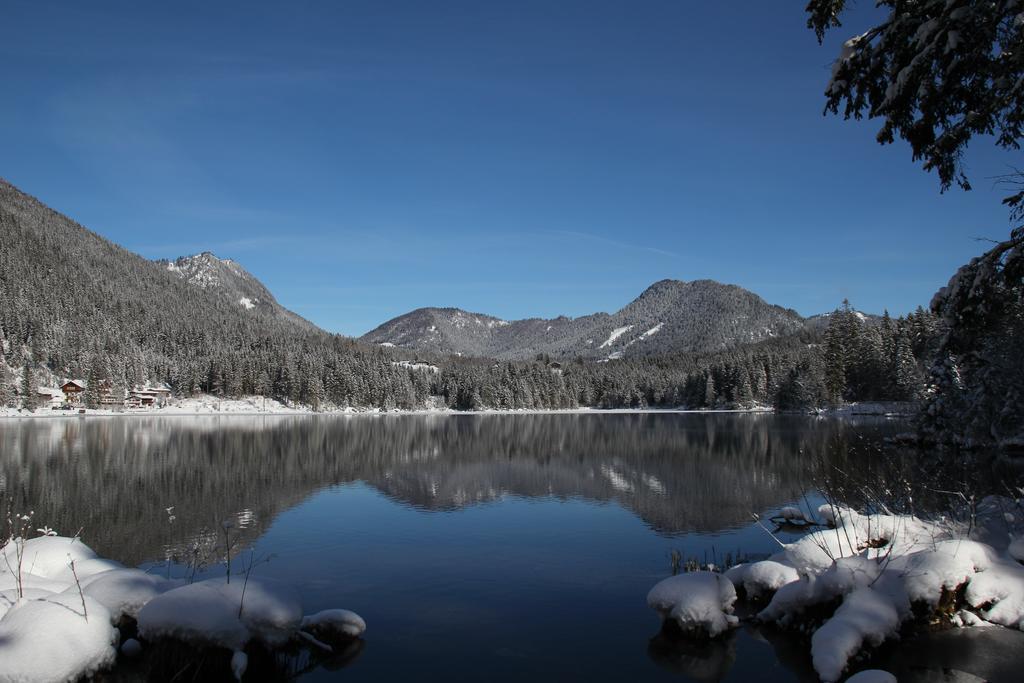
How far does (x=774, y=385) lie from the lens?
4528 inches

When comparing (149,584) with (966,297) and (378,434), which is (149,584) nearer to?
(966,297)

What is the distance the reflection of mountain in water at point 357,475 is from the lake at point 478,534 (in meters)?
0.17

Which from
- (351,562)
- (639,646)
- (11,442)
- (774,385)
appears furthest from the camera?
(774,385)

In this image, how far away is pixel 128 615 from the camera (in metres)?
9.99

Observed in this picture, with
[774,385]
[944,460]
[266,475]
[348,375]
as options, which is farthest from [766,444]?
[348,375]

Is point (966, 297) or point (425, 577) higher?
point (966, 297)

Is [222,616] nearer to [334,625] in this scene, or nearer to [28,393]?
[334,625]

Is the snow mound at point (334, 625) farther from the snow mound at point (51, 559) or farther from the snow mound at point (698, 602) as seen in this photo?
the snow mound at point (698, 602)

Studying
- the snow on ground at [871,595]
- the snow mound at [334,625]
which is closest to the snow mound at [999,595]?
the snow on ground at [871,595]

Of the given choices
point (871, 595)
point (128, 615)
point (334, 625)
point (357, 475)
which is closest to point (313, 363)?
point (357, 475)

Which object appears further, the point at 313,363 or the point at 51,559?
the point at 313,363

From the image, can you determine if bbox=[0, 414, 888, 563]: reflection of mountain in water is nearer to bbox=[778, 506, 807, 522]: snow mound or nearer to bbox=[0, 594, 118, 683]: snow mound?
bbox=[778, 506, 807, 522]: snow mound

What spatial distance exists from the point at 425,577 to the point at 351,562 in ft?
Result: 8.69

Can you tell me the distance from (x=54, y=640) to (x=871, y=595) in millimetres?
11297
